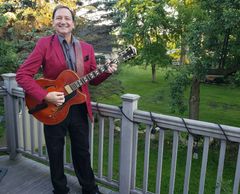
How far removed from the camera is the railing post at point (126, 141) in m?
2.32

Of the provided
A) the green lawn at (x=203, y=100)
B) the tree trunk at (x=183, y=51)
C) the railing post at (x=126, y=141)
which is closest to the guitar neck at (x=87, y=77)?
the railing post at (x=126, y=141)

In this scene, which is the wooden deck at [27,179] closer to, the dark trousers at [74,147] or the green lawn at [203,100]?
the dark trousers at [74,147]

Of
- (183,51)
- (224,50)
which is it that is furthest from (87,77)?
(183,51)

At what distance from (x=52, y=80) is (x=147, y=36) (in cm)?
363

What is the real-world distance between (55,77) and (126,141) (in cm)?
75

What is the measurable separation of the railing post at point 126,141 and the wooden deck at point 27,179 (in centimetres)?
24

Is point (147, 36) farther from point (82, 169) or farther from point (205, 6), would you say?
point (82, 169)

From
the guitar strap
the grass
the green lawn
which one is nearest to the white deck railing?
the grass

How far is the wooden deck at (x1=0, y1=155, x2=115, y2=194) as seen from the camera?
273 cm

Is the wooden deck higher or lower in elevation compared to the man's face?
lower

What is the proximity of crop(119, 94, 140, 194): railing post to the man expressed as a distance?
0.25 metres

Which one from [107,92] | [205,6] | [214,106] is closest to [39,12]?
[107,92]

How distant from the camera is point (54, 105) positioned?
222cm

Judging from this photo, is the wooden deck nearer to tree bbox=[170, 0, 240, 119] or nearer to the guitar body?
the guitar body
